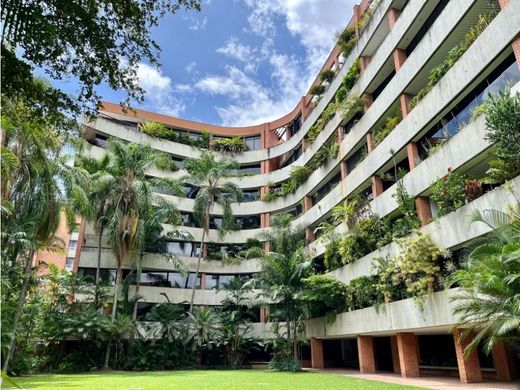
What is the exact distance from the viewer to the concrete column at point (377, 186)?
851 inches

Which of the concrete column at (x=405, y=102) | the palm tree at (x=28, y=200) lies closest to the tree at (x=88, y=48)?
the palm tree at (x=28, y=200)

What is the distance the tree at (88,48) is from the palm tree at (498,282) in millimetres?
8778

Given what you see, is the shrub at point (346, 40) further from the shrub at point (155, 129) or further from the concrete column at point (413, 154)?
the shrub at point (155, 129)

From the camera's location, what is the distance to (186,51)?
29.6 feet

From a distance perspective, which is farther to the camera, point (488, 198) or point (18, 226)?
point (18, 226)

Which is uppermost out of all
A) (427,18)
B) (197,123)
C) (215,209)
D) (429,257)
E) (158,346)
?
(197,123)

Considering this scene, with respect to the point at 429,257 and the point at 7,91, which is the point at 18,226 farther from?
the point at 429,257

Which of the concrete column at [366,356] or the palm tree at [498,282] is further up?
the palm tree at [498,282]

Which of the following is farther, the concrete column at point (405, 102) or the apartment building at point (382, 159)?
the concrete column at point (405, 102)

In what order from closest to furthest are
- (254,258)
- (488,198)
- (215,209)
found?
(488,198) → (254,258) → (215,209)

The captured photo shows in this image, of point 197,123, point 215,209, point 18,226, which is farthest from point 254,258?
point 18,226

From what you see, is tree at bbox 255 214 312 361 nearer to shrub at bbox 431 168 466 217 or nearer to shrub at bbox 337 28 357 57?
shrub at bbox 431 168 466 217

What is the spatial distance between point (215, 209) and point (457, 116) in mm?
25058

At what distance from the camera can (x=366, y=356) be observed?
21656 mm
